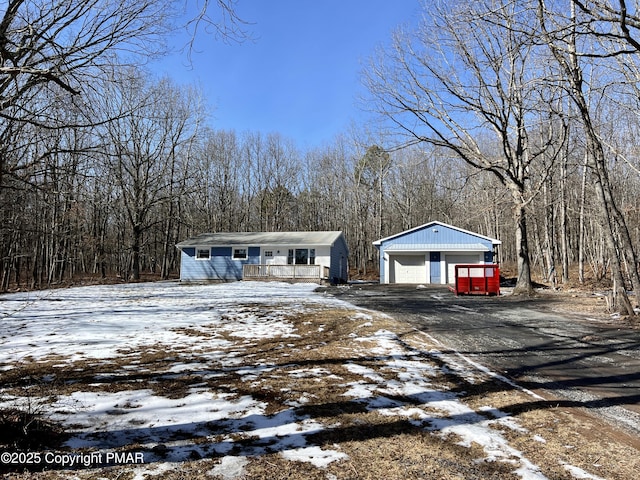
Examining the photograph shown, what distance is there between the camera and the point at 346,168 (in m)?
43.4

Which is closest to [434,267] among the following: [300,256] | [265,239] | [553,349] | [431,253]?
[431,253]

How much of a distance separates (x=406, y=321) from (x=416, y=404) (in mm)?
5522

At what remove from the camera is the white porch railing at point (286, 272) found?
81.3 ft

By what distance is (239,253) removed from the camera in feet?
89.2

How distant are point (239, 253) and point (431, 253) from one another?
13173mm

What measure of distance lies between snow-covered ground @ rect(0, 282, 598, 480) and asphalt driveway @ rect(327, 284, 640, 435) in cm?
69

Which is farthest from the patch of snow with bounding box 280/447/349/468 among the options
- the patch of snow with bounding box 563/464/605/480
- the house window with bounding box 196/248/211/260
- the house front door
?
the house window with bounding box 196/248/211/260

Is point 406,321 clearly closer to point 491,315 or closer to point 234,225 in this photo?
point 491,315

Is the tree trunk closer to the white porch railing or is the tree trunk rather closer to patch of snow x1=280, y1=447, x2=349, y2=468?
the white porch railing

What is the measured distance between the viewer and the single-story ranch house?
2559cm

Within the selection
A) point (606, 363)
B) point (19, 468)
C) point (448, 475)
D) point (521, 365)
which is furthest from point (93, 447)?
point (606, 363)

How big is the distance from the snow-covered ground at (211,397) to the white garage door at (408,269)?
64.2ft


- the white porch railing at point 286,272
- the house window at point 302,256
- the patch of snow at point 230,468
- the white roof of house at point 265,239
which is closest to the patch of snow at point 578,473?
the patch of snow at point 230,468

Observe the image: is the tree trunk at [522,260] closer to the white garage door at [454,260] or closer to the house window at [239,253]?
the white garage door at [454,260]
